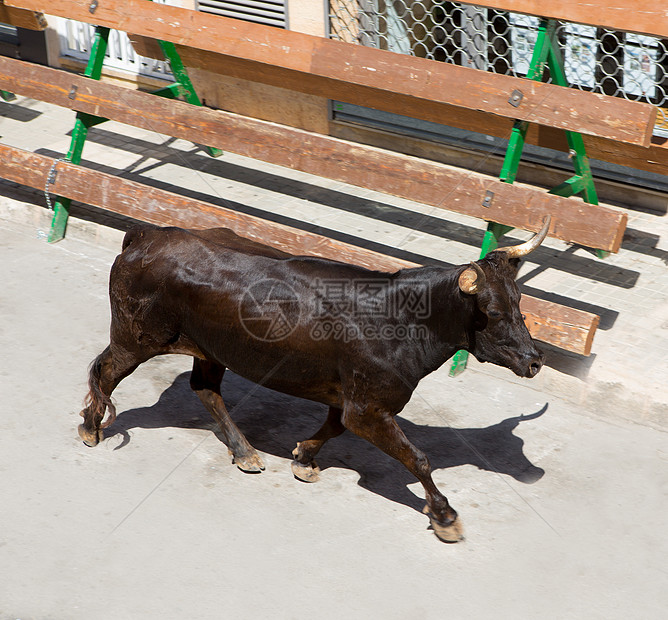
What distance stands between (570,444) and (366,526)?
1.39 m

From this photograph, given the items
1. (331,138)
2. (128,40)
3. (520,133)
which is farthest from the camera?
(128,40)

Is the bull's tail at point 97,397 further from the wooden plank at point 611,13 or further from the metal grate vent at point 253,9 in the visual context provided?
the metal grate vent at point 253,9

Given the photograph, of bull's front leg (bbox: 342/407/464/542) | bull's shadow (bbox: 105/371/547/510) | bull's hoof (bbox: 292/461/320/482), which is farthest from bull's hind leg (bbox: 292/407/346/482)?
bull's front leg (bbox: 342/407/464/542)

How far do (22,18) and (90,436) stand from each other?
5417mm

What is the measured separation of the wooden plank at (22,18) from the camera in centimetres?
938

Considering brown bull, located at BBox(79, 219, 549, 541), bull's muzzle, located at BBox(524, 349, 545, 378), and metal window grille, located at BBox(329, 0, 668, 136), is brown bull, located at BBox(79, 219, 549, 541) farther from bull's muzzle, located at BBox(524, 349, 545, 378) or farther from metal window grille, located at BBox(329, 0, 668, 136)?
metal window grille, located at BBox(329, 0, 668, 136)

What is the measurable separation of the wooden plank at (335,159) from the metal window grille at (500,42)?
2.06 m

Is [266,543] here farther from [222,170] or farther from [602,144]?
[222,170]

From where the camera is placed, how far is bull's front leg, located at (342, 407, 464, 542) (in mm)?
4855

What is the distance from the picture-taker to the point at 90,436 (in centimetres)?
558

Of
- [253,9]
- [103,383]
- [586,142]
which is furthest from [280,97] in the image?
[103,383]

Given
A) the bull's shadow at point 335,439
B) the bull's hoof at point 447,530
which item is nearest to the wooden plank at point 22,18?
the bull's shadow at point 335,439

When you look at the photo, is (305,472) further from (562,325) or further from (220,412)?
(562,325)

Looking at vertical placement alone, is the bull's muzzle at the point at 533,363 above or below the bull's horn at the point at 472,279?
below
